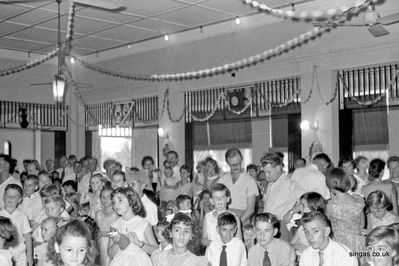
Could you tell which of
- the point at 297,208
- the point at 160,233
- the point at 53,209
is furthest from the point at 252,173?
the point at 53,209

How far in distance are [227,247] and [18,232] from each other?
6.90ft

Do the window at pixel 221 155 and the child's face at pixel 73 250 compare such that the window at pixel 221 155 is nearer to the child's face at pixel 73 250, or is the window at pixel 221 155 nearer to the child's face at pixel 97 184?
the child's face at pixel 97 184

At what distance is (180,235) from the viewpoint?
4.11 meters

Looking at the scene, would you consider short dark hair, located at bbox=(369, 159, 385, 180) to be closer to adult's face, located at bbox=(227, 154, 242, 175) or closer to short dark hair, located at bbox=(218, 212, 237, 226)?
adult's face, located at bbox=(227, 154, 242, 175)

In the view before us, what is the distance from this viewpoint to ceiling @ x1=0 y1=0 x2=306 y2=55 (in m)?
10.6

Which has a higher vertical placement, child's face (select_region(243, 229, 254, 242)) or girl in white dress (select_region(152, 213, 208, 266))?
girl in white dress (select_region(152, 213, 208, 266))

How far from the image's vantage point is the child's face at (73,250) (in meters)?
2.97

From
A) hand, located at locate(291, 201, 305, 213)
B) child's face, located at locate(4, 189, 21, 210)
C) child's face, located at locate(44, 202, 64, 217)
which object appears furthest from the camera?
hand, located at locate(291, 201, 305, 213)

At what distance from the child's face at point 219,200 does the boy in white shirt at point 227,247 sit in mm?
370

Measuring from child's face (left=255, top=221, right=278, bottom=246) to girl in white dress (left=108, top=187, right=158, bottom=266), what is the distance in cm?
87

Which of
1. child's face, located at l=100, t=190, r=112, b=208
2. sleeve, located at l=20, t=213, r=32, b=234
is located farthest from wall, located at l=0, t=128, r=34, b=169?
child's face, located at l=100, t=190, r=112, b=208

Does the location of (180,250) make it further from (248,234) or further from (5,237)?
(248,234)

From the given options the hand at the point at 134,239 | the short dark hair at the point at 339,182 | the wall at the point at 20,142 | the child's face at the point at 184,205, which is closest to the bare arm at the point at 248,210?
the child's face at the point at 184,205

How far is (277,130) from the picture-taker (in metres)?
12.2
